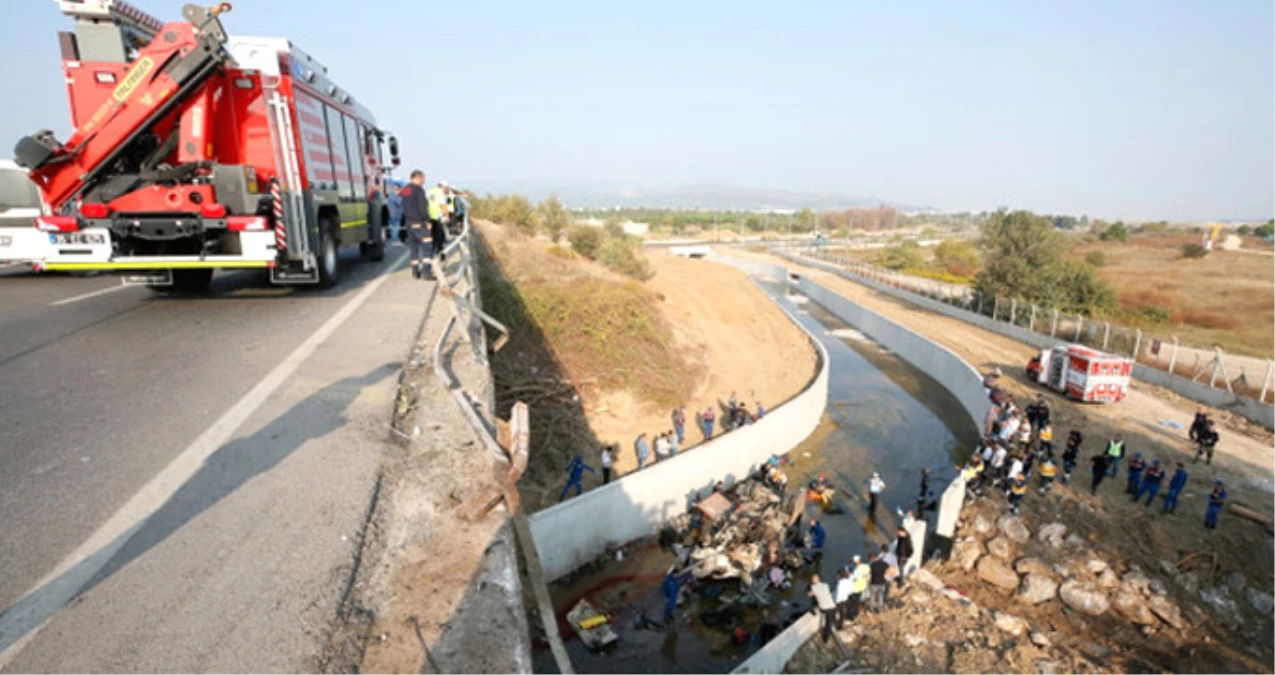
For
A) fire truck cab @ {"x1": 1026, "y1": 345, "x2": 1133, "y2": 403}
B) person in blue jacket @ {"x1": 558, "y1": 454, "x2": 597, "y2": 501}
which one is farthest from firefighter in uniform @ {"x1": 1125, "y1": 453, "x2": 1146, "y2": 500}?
person in blue jacket @ {"x1": 558, "y1": 454, "x2": 597, "y2": 501}

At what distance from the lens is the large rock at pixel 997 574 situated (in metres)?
12.4

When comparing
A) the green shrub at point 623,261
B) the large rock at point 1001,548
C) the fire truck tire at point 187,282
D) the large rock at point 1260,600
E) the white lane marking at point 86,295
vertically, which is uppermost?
the fire truck tire at point 187,282

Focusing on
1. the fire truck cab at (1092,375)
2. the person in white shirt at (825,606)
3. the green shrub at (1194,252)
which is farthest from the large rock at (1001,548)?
the green shrub at (1194,252)

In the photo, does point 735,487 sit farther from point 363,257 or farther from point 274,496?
point 274,496

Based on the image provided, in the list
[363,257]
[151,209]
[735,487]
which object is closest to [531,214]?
[363,257]

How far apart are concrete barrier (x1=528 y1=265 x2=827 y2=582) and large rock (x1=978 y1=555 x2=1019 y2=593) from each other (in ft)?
19.0

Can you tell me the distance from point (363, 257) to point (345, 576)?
13580 millimetres

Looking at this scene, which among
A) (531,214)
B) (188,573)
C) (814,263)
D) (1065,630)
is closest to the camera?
(188,573)

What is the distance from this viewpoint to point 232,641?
2.84 m

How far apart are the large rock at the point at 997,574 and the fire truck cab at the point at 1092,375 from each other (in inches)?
410

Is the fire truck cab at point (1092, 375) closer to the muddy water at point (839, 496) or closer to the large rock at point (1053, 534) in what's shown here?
the muddy water at point (839, 496)

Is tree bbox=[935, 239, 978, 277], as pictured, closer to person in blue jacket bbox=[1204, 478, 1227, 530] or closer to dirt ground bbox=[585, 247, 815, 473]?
dirt ground bbox=[585, 247, 815, 473]

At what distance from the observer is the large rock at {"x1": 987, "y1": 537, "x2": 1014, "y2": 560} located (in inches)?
514

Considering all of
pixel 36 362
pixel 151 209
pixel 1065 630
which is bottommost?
pixel 1065 630
